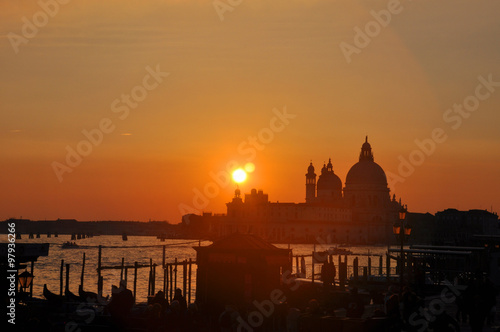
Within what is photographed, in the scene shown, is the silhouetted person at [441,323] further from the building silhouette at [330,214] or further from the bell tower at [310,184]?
the bell tower at [310,184]

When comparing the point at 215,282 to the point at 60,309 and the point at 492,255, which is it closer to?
the point at 60,309

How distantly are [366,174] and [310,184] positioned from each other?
20.7 m

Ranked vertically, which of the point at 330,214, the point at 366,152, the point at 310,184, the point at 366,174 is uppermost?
the point at 366,152

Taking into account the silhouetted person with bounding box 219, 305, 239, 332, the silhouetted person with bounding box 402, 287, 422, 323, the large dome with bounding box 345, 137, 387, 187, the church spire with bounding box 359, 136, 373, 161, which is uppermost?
the church spire with bounding box 359, 136, 373, 161

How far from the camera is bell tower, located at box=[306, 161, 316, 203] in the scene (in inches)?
7416

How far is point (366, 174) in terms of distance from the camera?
172m

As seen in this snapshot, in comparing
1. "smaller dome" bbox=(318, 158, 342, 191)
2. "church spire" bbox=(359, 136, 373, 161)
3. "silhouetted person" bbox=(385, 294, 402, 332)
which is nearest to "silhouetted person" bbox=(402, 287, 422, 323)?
"silhouetted person" bbox=(385, 294, 402, 332)

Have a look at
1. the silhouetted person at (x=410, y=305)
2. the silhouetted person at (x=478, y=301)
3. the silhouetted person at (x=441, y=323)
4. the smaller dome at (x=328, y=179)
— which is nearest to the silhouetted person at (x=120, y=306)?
the silhouetted person at (x=410, y=305)

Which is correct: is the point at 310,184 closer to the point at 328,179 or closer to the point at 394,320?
the point at 328,179

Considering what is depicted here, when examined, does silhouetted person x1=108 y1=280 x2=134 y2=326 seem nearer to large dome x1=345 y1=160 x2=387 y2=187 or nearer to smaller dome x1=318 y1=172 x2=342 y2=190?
large dome x1=345 y1=160 x2=387 y2=187

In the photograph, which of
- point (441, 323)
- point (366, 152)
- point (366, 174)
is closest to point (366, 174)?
point (366, 174)

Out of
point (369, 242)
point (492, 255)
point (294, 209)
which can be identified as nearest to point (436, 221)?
point (369, 242)

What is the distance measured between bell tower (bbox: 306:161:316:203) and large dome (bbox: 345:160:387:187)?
15461mm

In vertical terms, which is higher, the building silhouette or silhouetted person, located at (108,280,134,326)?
the building silhouette
